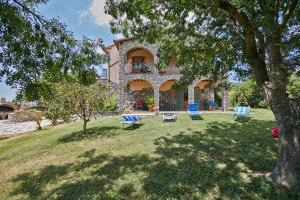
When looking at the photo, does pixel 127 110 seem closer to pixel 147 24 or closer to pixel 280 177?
pixel 147 24

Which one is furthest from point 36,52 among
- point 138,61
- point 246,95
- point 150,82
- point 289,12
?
point 246,95

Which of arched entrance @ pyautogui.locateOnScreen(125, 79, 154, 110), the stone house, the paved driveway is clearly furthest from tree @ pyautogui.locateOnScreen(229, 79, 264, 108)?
the paved driveway

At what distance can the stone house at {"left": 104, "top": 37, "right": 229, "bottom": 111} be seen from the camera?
21.7 meters

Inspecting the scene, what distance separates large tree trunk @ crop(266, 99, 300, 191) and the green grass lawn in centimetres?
40

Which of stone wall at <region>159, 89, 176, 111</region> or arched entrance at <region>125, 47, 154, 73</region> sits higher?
arched entrance at <region>125, 47, 154, 73</region>

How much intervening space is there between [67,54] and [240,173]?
5.90 m

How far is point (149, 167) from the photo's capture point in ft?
22.6

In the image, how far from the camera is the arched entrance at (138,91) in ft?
78.3

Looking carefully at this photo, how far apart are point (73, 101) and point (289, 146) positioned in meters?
9.88

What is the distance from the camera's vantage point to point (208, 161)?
7148 millimetres

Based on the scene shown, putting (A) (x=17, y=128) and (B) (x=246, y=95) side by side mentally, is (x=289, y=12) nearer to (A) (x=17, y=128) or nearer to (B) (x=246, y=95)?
(A) (x=17, y=128)

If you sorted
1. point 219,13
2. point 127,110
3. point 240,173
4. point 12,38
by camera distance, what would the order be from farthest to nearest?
point 127,110, point 219,13, point 240,173, point 12,38

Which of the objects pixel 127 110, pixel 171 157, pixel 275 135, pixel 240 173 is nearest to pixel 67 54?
pixel 171 157

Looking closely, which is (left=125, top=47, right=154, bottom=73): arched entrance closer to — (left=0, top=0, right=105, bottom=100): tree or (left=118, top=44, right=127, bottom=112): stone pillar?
(left=118, top=44, right=127, bottom=112): stone pillar
